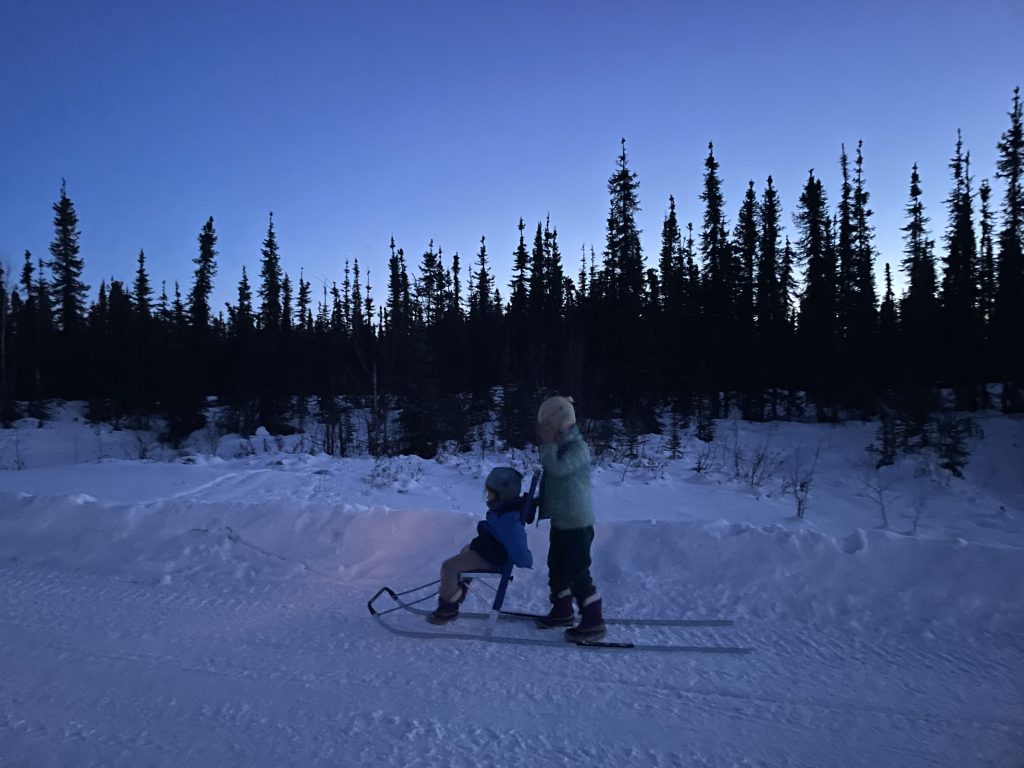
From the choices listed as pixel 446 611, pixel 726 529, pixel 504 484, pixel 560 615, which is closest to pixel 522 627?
pixel 560 615

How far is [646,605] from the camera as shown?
4.52m

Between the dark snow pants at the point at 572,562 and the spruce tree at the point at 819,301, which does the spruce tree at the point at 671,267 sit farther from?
the dark snow pants at the point at 572,562

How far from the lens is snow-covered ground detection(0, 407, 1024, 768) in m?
2.70

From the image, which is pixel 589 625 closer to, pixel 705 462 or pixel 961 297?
pixel 705 462

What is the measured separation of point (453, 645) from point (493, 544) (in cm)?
71

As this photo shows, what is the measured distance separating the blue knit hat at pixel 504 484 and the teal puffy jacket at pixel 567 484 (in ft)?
0.74

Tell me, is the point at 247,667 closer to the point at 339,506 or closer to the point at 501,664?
the point at 501,664

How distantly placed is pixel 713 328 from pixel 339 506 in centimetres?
2710

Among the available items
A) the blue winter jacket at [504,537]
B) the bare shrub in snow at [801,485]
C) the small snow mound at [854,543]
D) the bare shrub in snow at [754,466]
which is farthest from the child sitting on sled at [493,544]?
the bare shrub in snow at [754,466]

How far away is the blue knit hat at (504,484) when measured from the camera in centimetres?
409

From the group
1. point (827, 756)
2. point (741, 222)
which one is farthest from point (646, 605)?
point (741, 222)

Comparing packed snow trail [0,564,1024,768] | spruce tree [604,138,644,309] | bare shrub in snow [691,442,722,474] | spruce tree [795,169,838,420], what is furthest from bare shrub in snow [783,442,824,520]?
spruce tree [604,138,644,309]

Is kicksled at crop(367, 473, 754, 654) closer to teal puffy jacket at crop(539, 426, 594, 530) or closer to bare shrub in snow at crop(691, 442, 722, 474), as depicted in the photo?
teal puffy jacket at crop(539, 426, 594, 530)

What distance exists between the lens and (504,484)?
162 inches
